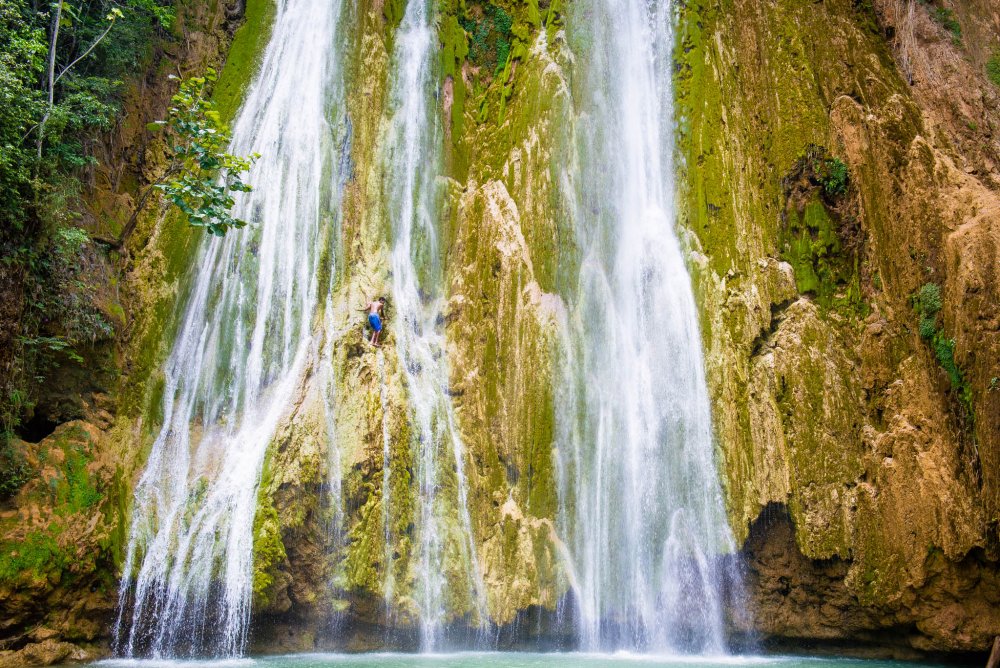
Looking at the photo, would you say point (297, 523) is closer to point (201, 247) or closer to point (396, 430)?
point (396, 430)

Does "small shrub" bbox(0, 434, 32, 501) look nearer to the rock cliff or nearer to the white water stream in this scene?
the rock cliff

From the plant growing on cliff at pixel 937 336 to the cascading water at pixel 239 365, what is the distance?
11.0m

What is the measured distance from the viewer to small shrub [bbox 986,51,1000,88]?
14.4 m

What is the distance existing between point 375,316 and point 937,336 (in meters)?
9.92

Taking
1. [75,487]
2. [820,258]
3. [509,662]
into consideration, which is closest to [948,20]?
[820,258]

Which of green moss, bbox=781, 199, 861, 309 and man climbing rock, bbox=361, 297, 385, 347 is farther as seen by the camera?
man climbing rock, bbox=361, 297, 385, 347

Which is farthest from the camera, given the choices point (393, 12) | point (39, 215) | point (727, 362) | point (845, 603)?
point (393, 12)

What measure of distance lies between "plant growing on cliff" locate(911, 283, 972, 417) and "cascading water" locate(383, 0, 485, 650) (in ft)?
27.2

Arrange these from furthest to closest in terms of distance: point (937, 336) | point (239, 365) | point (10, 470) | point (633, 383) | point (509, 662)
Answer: point (633, 383)
point (239, 365)
point (937, 336)
point (10, 470)
point (509, 662)

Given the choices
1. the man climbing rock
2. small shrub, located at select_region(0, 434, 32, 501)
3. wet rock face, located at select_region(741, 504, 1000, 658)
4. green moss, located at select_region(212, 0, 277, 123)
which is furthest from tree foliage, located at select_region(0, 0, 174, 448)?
wet rock face, located at select_region(741, 504, 1000, 658)

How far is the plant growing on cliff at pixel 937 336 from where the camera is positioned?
1099cm

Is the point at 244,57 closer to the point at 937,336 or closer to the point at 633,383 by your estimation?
the point at 633,383

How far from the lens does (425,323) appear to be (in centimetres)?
1434

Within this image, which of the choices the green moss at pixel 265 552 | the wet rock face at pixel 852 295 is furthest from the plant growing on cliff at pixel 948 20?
the green moss at pixel 265 552
